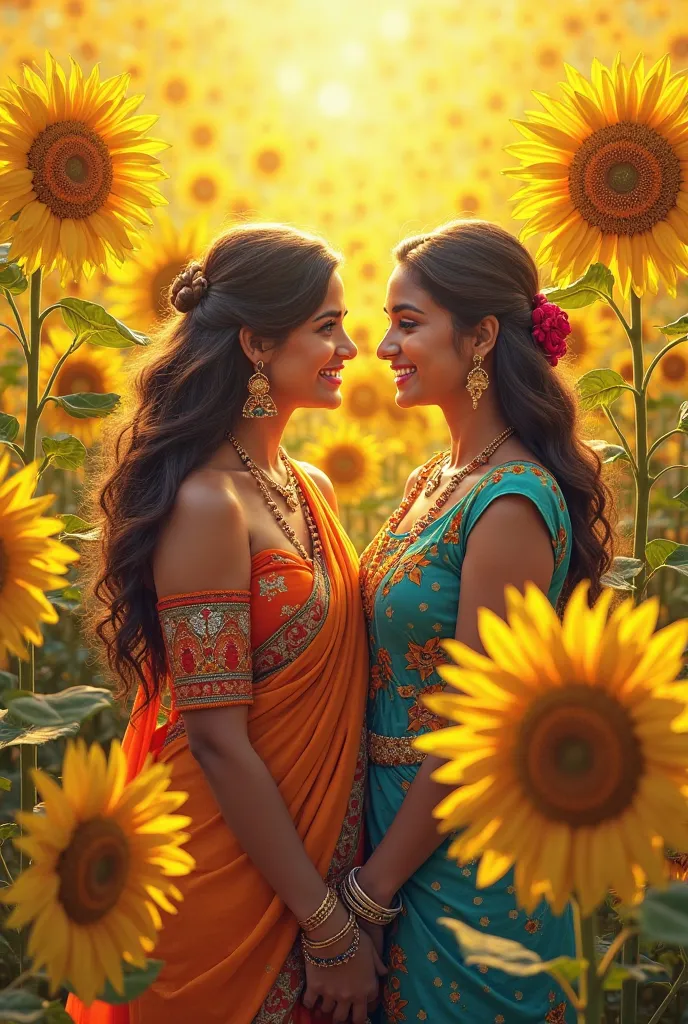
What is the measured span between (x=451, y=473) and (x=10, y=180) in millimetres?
1199

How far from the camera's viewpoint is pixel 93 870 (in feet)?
4.37

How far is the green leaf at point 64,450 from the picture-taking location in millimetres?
2420

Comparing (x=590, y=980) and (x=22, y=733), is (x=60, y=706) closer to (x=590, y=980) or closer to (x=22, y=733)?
(x=22, y=733)

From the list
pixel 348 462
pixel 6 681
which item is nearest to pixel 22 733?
pixel 6 681

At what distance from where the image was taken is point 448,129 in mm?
9539

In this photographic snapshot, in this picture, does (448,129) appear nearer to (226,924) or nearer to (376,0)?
(376,0)

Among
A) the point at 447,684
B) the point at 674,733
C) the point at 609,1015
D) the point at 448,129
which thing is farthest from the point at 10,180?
the point at 448,129

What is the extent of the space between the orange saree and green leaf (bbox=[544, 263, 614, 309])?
32.2 inches

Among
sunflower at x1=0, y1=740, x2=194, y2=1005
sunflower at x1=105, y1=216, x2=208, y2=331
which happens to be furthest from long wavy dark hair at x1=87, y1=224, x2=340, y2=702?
sunflower at x1=105, y1=216, x2=208, y2=331

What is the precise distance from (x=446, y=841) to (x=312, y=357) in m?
1.13

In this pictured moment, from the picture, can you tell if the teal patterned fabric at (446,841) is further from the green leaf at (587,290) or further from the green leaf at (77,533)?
the green leaf at (77,533)

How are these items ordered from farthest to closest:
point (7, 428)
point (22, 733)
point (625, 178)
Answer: point (625, 178) → point (7, 428) → point (22, 733)

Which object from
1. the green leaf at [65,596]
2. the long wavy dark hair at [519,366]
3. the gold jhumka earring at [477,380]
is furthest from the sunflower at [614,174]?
the green leaf at [65,596]

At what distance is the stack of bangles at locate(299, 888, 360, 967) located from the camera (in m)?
2.32
